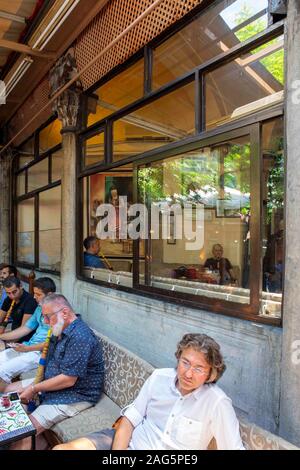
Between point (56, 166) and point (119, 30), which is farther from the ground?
point (119, 30)

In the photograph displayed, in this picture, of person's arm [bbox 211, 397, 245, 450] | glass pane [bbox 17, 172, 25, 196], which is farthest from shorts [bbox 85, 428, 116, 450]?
glass pane [bbox 17, 172, 25, 196]

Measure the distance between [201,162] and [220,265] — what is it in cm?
119

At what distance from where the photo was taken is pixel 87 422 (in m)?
2.33

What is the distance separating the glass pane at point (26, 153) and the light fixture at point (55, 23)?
291 centimetres

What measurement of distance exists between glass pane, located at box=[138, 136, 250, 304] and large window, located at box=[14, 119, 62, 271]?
2.13 m

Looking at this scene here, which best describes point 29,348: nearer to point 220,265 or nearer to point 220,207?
point 220,265

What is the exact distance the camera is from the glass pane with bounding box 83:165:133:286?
175 inches

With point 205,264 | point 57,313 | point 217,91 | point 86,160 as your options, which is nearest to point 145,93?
point 217,91

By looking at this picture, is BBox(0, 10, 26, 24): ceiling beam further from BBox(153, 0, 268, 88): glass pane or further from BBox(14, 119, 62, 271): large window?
BBox(153, 0, 268, 88): glass pane

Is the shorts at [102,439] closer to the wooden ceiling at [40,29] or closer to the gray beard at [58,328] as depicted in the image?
the gray beard at [58,328]

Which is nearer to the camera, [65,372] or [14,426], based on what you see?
[14,426]

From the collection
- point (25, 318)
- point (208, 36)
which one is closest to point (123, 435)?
point (25, 318)

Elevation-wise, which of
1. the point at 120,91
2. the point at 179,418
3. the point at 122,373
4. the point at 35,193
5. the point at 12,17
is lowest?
the point at 122,373

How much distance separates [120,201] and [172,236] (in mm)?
1854
